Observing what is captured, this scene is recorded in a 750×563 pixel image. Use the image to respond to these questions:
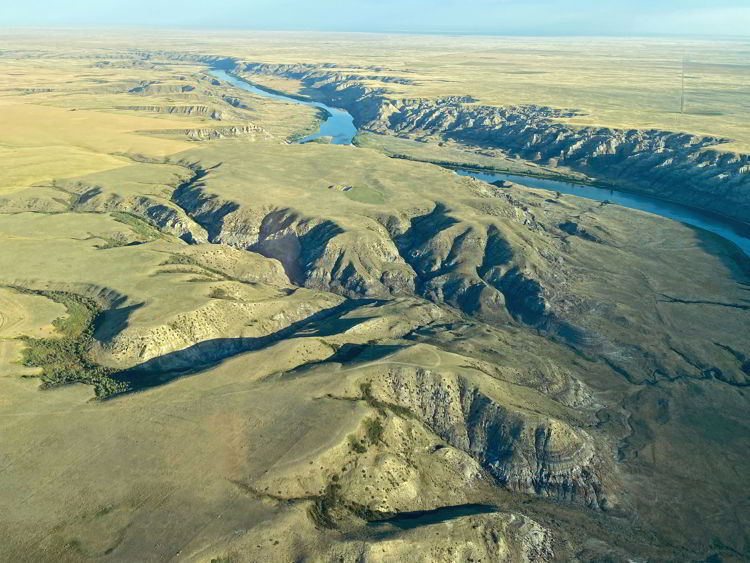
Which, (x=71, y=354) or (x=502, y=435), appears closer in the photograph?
(x=502, y=435)

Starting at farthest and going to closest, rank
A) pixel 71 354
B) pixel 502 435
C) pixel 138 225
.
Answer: pixel 138 225
pixel 71 354
pixel 502 435

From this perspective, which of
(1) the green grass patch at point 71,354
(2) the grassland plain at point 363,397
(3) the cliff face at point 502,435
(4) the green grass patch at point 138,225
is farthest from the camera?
(4) the green grass patch at point 138,225

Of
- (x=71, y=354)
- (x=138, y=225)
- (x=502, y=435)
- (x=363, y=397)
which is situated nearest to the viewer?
(x=363, y=397)

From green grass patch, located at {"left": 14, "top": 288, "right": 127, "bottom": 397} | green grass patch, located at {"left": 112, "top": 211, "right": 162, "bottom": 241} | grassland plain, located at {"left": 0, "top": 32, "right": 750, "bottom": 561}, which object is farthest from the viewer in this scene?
green grass patch, located at {"left": 112, "top": 211, "right": 162, "bottom": 241}

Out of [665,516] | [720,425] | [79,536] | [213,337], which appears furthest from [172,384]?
[720,425]

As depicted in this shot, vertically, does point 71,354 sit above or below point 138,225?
below

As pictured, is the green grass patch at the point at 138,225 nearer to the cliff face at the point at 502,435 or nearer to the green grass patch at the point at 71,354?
the green grass patch at the point at 71,354

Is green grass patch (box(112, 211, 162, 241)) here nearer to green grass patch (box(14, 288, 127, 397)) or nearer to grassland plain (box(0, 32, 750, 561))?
grassland plain (box(0, 32, 750, 561))

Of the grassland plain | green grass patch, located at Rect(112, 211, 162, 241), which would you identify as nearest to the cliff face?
the grassland plain

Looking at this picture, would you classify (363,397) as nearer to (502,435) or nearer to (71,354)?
(502,435)

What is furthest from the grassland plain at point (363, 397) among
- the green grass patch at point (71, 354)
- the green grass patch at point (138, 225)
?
the green grass patch at point (138, 225)

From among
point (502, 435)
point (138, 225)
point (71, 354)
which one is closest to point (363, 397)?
point (502, 435)

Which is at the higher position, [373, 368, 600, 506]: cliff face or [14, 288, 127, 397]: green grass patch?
[14, 288, 127, 397]: green grass patch

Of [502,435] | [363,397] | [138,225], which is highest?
[363,397]
